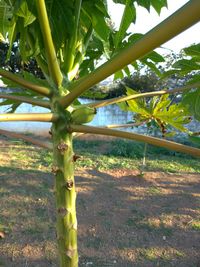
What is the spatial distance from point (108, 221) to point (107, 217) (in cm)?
9

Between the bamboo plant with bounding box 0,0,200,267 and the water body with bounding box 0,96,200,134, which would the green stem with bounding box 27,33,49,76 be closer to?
the bamboo plant with bounding box 0,0,200,267

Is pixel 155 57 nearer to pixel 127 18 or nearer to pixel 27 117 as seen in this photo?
pixel 127 18

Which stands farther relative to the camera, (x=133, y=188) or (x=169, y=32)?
(x=133, y=188)

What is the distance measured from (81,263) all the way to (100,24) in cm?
208

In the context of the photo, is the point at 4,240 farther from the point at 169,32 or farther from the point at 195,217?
the point at 169,32

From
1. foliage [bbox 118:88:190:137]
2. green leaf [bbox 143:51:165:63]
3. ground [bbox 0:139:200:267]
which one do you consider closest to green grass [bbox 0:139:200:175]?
ground [bbox 0:139:200:267]

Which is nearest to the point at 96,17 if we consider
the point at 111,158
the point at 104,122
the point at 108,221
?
the point at 108,221

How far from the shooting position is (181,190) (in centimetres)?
455

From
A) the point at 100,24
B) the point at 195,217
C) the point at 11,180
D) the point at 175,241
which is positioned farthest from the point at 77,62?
the point at 11,180

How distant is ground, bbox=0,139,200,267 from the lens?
2791 mm

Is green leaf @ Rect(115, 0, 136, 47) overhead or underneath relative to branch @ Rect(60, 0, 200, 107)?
overhead

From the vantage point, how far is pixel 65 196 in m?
0.90

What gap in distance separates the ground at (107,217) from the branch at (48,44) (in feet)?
6.71

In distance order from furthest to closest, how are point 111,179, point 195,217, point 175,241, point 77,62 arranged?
point 111,179 → point 195,217 → point 175,241 → point 77,62
